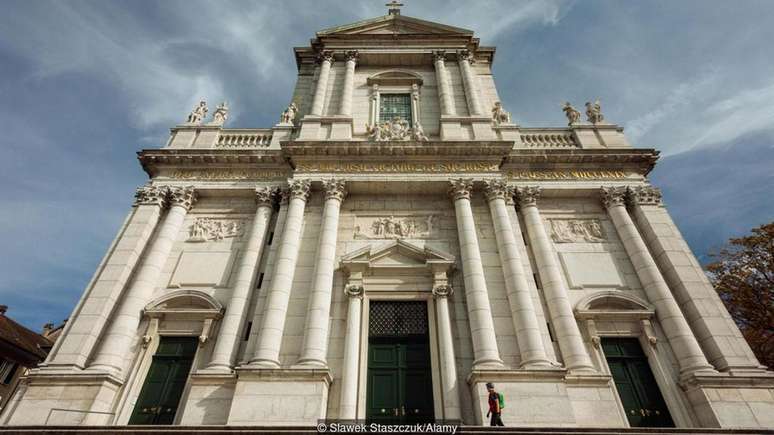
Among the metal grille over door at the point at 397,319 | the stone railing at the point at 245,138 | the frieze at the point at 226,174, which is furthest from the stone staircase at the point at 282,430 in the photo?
the stone railing at the point at 245,138

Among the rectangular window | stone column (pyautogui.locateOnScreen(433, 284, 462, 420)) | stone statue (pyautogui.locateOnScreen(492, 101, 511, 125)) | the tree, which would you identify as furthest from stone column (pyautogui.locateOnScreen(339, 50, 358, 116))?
the tree

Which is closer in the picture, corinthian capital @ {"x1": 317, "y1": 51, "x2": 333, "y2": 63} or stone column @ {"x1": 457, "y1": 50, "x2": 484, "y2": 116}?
stone column @ {"x1": 457, "y1": 50, "x2": 484, "y2": 116}

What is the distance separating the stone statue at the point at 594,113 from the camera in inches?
746

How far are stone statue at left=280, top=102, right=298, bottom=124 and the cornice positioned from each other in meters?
3.79

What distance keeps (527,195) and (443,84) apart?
319 inches

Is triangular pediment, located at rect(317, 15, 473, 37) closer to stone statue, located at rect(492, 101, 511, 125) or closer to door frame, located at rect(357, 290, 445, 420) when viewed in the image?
stone statue, located at rect(492, 101, 511, 125)

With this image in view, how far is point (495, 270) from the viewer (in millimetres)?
13875

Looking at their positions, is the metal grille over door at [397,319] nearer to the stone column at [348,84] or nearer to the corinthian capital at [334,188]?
the corinthian capital at [334,188]

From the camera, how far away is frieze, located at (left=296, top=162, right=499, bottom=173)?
16203mm

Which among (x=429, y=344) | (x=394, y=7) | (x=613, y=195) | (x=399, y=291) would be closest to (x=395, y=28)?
(x=394, y=7)

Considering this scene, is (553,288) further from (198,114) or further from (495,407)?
(198,114)

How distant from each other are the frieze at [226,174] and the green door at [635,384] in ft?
45.8

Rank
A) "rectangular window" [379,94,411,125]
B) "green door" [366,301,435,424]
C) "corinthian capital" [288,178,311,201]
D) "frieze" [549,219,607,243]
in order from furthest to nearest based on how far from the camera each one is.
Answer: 1. "rectangular window" [379,94,411,125]
2. "corinthian capital" [288,178,311,201]
3. "frieze" [549,219,607,243]
4. "green door" [366,301,435,424]

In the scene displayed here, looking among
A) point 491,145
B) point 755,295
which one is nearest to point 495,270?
point 491,145
